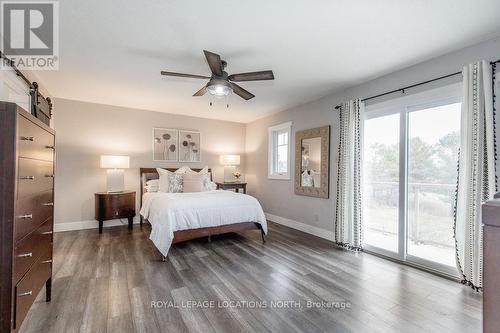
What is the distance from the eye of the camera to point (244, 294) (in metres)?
2.28

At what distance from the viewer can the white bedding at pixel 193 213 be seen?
3186 mm

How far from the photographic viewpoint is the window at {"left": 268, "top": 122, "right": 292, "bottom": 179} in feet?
16.9

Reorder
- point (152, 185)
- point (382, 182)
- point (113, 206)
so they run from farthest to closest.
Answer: point (152, 185), point (113, 206), point (382, 182)

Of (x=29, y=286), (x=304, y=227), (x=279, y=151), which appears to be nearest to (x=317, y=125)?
(x=279, y=151)

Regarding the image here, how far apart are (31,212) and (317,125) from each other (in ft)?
13.3

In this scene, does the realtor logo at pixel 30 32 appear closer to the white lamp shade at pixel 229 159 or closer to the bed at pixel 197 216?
the bed at pixel 197 216

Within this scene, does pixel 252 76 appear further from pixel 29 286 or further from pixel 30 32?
pixel 29 286

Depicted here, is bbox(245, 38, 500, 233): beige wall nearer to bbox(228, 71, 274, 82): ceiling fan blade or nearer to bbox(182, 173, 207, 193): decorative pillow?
bbox(182, 173, 207, 193): decorative pillow

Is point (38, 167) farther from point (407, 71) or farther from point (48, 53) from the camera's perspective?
point (407, 71)

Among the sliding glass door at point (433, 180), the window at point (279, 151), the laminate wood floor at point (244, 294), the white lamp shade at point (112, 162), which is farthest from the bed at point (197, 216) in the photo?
the sliding glass door at point (433, 180)

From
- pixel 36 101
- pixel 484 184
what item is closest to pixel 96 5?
pixel 36 101

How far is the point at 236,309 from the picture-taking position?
6.67 ft

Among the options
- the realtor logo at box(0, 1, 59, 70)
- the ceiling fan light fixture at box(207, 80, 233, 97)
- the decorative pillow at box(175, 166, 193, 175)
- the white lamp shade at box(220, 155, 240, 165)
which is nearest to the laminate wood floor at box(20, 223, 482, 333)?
the decorative pillow at box(175, 166, 193, 175)

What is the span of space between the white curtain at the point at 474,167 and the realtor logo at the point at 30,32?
393 cm
